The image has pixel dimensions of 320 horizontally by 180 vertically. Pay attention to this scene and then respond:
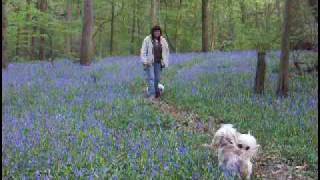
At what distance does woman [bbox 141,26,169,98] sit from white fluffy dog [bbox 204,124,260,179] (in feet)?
26.3

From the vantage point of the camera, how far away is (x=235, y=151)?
6934 millimetres

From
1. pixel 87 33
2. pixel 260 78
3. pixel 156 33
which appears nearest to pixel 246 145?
pixel 260 78

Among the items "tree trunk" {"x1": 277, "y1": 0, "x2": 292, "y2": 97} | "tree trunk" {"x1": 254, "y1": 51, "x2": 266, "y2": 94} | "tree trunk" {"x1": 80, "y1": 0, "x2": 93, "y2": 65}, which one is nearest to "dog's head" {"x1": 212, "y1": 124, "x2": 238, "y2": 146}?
"tree trunk" {"x1": 277, "y1": 0, "x2": 292, "y2": 97}

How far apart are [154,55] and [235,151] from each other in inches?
327

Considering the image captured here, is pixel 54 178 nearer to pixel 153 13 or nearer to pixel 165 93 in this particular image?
pixel 165 93

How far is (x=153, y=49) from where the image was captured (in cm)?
1491

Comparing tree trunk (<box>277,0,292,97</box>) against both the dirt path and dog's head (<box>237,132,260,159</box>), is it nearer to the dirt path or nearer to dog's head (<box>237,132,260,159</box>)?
the dirt path

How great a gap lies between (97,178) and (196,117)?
550cm

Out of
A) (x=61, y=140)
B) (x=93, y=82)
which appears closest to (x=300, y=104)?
(x=61, y=140)

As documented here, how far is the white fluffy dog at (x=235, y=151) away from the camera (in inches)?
268

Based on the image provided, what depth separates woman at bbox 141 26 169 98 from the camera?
1490 cm

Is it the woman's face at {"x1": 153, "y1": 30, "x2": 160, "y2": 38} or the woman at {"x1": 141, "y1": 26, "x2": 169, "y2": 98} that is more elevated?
the woman's face at {"x1": 153, "y1": 30, "x2": 160, "y2": 38}

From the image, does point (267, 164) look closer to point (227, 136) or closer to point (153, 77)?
point (227, 136)

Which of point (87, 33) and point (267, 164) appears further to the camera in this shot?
point (87, 33)
